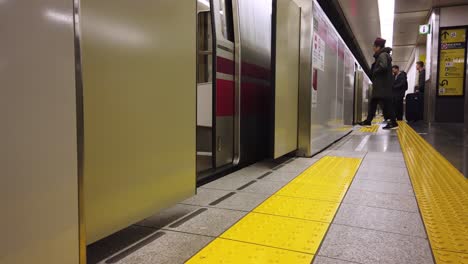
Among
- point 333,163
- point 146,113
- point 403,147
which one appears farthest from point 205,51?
point 403,147

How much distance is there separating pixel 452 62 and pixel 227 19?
A: 33.4 feet

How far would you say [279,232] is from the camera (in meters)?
1.69

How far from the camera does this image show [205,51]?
348 centimetres

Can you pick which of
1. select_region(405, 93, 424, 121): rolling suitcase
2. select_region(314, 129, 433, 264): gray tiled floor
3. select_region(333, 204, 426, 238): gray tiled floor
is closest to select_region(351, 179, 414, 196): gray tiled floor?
select_region(314, 129, 433, 264): gray tiled floor

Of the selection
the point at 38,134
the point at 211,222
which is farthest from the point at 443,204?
the point at 38,134

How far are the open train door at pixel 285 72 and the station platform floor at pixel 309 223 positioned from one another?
507 millimetres

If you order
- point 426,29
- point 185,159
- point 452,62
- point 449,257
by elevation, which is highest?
point 426,29

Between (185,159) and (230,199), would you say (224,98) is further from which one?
(185,159)

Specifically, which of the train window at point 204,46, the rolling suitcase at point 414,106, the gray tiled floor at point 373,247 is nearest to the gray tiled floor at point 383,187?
the gray tiled floor at point 373,247

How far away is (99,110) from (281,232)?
3.27 ft

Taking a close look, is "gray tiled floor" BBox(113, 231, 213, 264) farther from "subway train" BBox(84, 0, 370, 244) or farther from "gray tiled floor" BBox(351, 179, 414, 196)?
"gray tiled floor" BBox(351, 179, 414, 196)

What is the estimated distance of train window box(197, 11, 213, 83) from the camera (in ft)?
12.0

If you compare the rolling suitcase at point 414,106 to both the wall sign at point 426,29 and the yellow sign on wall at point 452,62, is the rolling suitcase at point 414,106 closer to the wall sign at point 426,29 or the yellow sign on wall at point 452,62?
the yellow sign on wall at point 452,62

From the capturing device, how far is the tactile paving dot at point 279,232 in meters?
1.56
